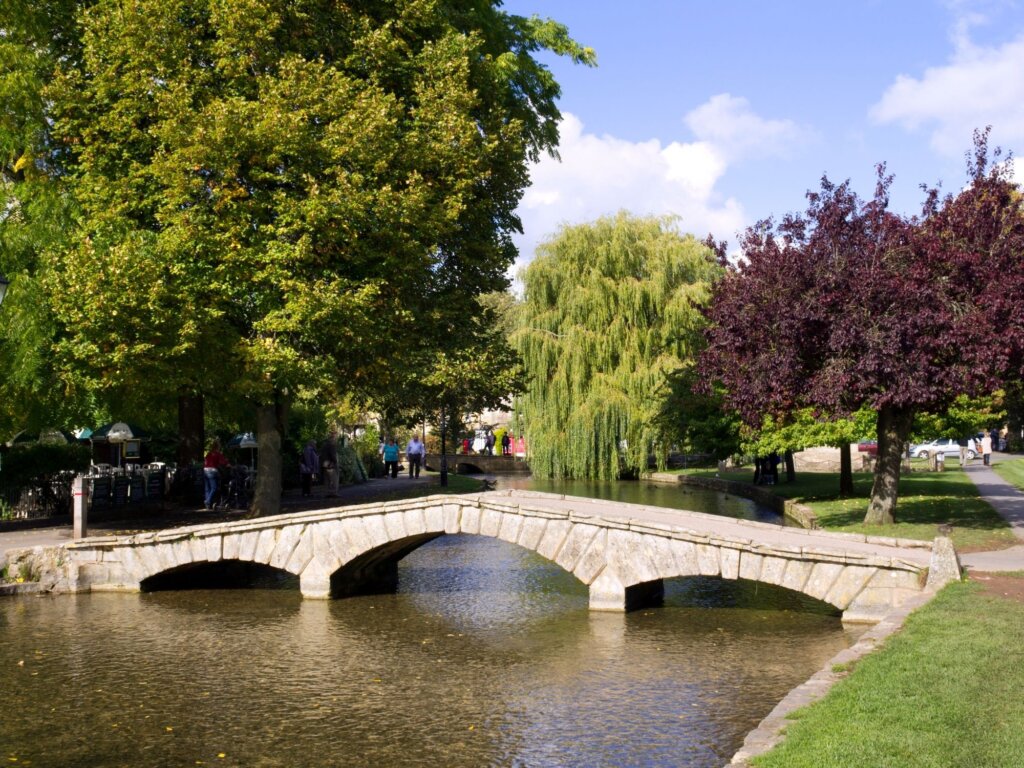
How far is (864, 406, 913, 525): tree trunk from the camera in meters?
21.7

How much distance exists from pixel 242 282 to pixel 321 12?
6876mm

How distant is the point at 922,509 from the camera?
24.9m

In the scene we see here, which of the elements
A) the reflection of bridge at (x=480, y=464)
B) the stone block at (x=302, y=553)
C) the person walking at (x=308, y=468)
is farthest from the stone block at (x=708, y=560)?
the reflection of bridge at (x=480, y=464)

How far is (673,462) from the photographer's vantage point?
54.8 meters

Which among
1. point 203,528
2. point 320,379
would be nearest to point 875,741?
point 203,528

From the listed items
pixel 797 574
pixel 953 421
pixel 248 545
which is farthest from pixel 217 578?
pixel 953 421

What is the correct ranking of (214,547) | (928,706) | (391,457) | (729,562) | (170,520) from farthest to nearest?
(391,457), (170,520), (214,547), (729,562), (928,706)

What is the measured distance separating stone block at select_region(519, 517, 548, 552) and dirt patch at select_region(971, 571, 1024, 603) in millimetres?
6132

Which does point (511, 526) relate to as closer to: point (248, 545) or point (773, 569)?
point (773, 569)

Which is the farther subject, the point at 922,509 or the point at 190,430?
the point at 190,430

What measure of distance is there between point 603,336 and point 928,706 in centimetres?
3300

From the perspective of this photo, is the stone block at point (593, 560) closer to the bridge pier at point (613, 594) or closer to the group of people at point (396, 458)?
the bridge pier at point (613, 594)

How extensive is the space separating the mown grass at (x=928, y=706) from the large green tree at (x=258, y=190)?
43.0 ft

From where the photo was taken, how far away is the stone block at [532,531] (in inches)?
665
